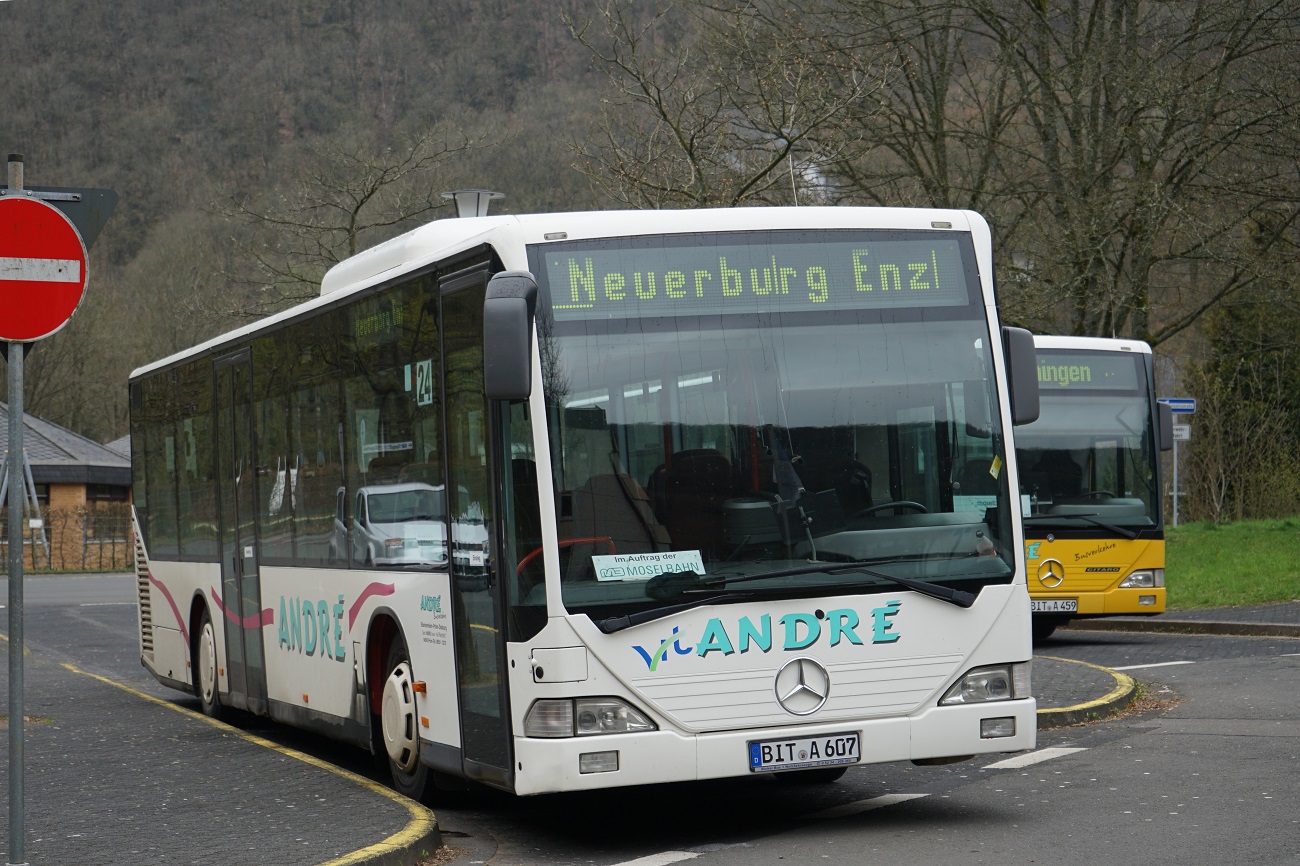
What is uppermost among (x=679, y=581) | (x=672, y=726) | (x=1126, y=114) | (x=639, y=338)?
(x=1126, y=114)

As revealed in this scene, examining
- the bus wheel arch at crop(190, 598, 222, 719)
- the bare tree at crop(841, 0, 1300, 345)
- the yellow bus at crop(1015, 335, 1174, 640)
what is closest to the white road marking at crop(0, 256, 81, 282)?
the bus wheel arch at crop(190, 598, 222, 719)

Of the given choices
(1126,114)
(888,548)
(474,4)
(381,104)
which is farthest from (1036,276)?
(474,4)

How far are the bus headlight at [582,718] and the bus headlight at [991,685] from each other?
1.48 m

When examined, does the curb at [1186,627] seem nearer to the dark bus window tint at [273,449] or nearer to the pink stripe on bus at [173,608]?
the pink stripe on bus at [173,608]

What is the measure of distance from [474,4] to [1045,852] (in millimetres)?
86794

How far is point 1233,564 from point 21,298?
2270 cm

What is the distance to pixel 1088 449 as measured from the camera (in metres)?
18.4

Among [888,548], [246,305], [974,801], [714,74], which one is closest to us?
[888,548]

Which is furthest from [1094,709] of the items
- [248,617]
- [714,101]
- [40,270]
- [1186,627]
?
[714,101]

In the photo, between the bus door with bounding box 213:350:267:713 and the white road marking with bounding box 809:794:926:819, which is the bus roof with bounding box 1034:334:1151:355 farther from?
the white road marking with bounding box 809:794:926:819

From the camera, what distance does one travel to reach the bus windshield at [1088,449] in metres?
18.4

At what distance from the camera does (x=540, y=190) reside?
3328 centimetres

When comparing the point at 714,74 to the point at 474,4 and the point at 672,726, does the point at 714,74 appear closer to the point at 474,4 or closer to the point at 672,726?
the point at 672,726

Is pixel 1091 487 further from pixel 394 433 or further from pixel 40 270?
pixel 40 270
